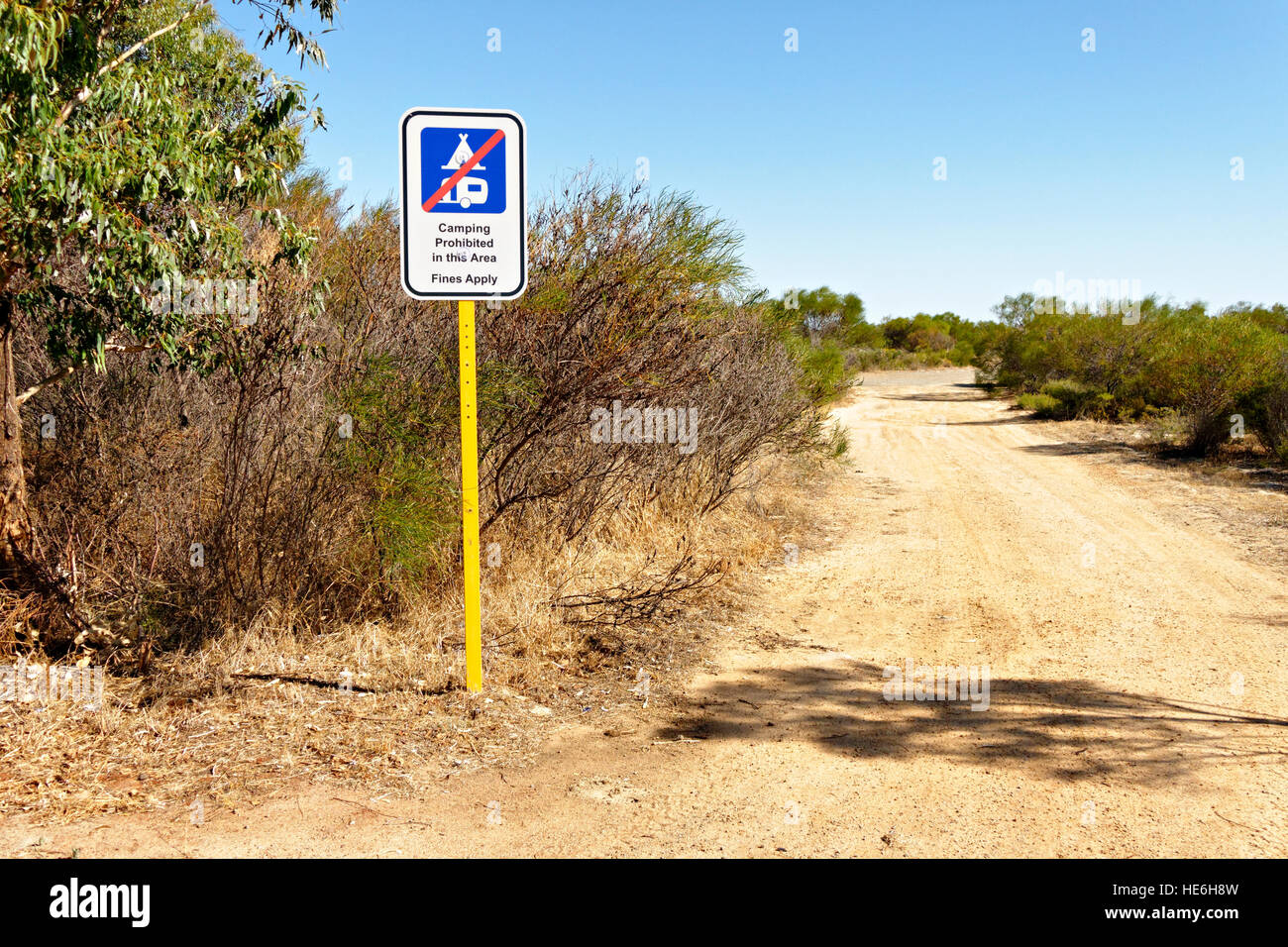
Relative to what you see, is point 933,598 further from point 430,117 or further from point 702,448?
point 430,117

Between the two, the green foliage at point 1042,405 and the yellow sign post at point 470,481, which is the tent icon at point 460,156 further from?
the green foliage at point 1042,405

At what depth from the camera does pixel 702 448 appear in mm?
9875

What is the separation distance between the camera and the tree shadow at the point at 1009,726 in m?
4.44

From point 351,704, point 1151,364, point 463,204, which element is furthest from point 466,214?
point 1151,364

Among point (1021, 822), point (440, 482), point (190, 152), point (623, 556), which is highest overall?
point (190, 152)

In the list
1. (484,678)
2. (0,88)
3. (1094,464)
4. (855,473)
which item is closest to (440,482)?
(484,678)

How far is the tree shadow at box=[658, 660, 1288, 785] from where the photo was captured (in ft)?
14.6

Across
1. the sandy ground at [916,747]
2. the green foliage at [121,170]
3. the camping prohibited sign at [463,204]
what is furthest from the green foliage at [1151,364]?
the green foliage at [121,170]

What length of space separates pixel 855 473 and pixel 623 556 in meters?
9.20

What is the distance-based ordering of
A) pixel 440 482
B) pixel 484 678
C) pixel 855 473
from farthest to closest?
pixel 855 473, pixel 440 482, pixel 484 678

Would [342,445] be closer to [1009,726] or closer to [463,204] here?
[463,204]

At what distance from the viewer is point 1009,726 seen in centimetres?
487

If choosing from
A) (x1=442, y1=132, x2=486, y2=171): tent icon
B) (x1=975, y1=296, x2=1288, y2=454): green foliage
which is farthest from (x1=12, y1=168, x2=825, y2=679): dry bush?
(x1=975, y1=296, x2=1288, y2=454): green foliage

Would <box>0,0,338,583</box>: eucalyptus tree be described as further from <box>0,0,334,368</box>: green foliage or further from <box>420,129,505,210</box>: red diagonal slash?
<box>420,129,505,210</box>: red diagonal slash
